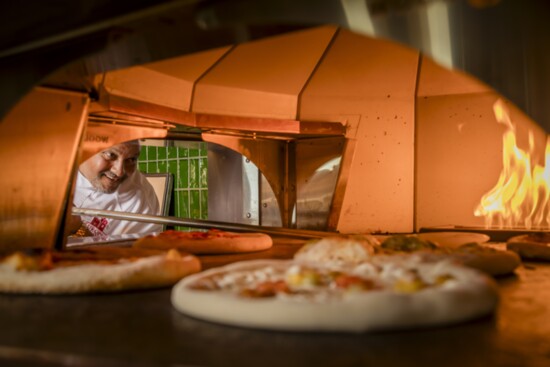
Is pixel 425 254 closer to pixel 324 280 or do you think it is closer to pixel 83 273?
pixel 324 280

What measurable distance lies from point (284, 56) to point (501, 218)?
1.48 meters

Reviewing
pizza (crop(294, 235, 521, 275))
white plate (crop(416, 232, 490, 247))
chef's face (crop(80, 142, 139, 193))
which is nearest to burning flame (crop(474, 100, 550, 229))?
white plate (crop(416, 232, 490, 247))

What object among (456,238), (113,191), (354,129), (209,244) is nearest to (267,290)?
(209,244)

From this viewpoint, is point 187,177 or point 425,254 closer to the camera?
point 425,254

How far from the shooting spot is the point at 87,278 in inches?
63.2

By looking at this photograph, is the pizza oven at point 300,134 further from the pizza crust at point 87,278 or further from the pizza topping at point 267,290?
the pizza topping at point 267,290

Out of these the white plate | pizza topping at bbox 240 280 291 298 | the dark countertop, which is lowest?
the dark countertop

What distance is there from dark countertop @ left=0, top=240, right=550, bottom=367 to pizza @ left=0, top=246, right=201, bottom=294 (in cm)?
17

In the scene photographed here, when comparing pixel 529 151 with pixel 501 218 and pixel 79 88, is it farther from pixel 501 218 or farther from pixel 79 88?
pixel 79 88

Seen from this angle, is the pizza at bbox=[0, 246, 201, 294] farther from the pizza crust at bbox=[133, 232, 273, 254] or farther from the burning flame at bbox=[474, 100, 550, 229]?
the burning flame at bbox=[474, 100, 550, 229]

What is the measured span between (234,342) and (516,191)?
92.1 inches

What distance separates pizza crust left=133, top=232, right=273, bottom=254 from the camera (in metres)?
2.50

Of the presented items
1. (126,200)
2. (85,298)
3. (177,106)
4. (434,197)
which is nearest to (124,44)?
(85,298)

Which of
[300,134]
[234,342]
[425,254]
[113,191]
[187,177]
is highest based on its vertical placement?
[300,134]
